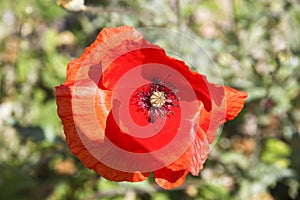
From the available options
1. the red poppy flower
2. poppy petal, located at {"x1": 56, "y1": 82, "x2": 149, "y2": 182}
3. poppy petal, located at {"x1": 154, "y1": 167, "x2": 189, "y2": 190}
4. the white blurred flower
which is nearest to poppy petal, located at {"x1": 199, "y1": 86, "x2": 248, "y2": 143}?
the red poppy flower

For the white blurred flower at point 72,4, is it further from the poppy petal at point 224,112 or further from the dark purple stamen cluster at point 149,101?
the poppy petal at point 224,112

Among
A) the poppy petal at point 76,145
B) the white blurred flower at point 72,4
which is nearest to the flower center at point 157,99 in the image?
the poppy petal at point 76,145

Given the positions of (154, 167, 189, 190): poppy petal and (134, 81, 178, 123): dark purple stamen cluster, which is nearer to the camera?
(154, 167, 189, 190): poppy petal

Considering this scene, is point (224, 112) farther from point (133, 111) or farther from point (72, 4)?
point (72, 4)

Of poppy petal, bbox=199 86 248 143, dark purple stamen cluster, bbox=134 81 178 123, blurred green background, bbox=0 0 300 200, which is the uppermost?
poppy petal, bbox=199 86 248 143

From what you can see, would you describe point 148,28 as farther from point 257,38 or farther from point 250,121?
point 250,121

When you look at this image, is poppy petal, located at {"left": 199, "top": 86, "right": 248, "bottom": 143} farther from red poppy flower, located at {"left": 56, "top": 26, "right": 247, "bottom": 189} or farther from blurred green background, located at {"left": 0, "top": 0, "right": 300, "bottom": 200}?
blurred green background, located at {"left": 0, "top": 0, "right": 300, "bottom": 200}

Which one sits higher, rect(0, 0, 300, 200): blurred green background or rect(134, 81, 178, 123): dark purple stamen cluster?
rect(134, 81, 178, 123): dark purple stamen cluster

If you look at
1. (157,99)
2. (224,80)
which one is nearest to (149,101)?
(157,99)

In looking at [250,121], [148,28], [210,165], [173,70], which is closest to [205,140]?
[173,70]
